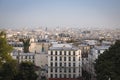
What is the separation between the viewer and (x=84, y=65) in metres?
45.3

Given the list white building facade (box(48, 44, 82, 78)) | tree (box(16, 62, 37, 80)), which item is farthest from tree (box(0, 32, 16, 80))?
white building facade (box(48, 44, 82, 78))

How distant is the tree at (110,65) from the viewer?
22100 mm

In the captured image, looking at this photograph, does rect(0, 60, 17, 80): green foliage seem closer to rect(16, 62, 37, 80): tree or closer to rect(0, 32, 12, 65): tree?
rect(0, 32, 12, 65): tree

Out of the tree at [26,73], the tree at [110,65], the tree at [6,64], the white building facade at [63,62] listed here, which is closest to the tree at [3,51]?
the tree at [6,64]

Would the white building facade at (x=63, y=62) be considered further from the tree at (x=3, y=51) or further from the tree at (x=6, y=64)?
the tree at (x=3, y=51)

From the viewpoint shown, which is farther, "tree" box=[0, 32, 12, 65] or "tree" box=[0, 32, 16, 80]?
"tree" box=[0, 32, 12, 65]

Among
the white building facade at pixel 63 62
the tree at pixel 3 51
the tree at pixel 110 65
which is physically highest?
the tree at pixel 3 51

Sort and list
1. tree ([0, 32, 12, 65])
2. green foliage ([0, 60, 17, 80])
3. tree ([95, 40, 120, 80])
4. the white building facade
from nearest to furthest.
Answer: green foliage ([0, 60, 17, 80]), tree ([95, 40, 120, 80]), tree ([0, 32, 12, 65]), the white building facade

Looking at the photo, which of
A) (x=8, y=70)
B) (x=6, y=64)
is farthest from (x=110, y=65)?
(x=6, y=64)

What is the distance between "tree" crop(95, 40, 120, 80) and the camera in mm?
22100

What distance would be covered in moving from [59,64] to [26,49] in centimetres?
1668

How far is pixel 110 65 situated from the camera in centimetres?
2362

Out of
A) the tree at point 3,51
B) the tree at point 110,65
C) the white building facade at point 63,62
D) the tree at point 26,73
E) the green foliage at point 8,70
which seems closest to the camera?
the green foliage at point 8,70

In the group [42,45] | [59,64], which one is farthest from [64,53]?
[42,45]
